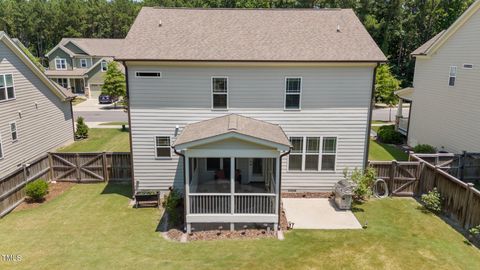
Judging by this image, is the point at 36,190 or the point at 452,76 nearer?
Answer: the point at 36,190

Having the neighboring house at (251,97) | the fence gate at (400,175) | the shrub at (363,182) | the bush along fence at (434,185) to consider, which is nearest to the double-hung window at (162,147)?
the neighboring house at (251,97)

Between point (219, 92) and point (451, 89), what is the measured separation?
13.7 metres

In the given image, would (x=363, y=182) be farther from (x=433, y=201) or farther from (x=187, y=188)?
(x=187, y=188)

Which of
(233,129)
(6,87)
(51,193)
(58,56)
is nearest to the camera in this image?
(233,129)

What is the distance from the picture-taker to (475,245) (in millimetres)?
10906

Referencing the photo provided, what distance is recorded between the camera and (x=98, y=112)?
38688 millimetres

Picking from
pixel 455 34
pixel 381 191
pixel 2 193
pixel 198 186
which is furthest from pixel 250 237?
pixel 455 34

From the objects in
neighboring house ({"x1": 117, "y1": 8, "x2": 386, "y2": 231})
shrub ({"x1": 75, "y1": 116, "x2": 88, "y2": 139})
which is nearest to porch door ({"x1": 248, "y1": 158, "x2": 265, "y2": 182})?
neighboring house ({"x1": 117, "y1": 8, "x2": 386, "y2": 231})

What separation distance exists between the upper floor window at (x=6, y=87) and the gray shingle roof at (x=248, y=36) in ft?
24.8

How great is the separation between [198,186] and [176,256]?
181 inches

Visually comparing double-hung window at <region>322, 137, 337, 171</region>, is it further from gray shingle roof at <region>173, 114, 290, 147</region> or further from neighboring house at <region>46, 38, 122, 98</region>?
neighboring house at <region>46, 38, 122, 98</region>

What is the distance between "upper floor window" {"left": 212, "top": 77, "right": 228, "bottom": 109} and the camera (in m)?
14.4

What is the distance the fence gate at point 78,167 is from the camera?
17047mm

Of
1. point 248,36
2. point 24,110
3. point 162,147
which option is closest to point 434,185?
point 248,36
